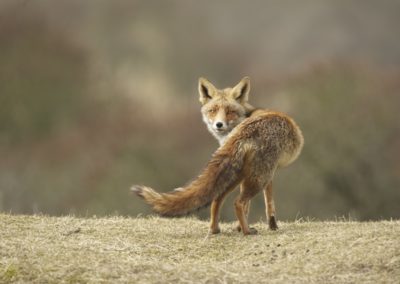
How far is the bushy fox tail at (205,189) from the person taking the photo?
9336mm

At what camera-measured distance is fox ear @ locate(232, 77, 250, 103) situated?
415 inches

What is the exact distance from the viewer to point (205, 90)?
1080 centimetres

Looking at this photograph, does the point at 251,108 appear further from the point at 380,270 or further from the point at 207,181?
the point at 380,270

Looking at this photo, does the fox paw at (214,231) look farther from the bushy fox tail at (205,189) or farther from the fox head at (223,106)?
the fox head at (223,106)

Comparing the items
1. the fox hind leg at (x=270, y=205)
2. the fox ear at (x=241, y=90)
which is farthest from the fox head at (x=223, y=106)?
the fox hind leg at (x=270, y=205)

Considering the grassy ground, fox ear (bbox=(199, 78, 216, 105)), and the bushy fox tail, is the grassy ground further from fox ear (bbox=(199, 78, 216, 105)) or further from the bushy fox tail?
fox ear (bbox=(199, 78, 216, 105))

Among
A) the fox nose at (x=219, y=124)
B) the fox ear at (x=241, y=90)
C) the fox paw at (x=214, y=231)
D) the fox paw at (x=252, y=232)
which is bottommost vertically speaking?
the fox paw at (x=252, y=232)

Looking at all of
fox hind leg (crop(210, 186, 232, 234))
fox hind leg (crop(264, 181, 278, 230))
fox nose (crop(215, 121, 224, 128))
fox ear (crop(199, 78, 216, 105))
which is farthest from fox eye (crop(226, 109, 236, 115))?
fox hind leg (crop(210, 186, 232, 234))

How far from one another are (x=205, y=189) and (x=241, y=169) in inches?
21.4

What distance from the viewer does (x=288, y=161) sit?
10195mm

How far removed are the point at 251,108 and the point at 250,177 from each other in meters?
1.54

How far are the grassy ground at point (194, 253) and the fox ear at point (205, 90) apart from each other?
193 centimetres

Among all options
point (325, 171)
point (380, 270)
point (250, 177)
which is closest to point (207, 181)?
point (250, 177)

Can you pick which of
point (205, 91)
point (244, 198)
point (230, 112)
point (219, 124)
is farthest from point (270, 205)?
point (205, 91)
